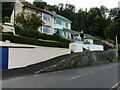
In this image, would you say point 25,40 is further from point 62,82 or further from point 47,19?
point 47,19

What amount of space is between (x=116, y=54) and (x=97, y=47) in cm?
883

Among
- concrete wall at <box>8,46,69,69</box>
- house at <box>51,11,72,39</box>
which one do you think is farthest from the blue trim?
house at <box>51,11,72,39</box>

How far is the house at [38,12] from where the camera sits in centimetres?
3374

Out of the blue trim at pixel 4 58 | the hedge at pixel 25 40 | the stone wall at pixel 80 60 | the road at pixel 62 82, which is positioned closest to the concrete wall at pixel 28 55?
the blue trim at pixel 4 58

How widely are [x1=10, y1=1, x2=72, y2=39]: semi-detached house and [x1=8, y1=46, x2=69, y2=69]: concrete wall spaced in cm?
1482

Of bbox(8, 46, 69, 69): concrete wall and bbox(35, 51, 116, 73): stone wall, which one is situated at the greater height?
bbox(8, 46, 69, 69): concrete wall

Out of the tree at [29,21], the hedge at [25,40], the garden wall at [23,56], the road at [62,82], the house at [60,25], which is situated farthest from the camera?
the house at [60,25]

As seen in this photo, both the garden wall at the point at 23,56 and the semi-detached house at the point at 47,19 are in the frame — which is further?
the semi-detached house at the point at 47,19

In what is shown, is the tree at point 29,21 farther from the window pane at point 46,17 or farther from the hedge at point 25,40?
the window pane at point 46,17

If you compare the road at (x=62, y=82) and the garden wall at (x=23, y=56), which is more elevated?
the garden wall at (x=23, y=56)

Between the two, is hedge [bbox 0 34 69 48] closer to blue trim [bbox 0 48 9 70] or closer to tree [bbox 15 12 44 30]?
blue trim [bbox 0 48 9 70]

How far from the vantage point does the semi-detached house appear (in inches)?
1348

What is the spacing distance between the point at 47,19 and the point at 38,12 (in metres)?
3.10

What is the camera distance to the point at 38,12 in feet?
117
